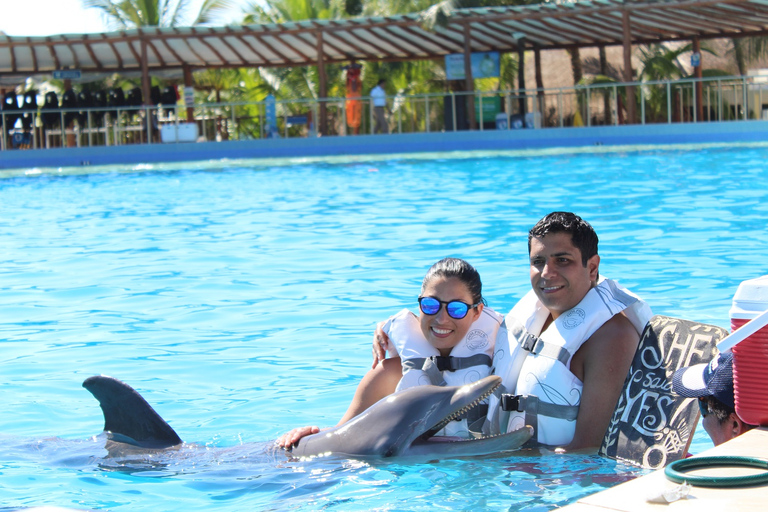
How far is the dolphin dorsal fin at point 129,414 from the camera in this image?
3.99m

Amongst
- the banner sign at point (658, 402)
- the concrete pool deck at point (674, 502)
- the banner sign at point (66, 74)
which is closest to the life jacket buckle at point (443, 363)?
the banner sign at point (658, 402)

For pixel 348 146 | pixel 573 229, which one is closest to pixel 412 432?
pixel 573 229

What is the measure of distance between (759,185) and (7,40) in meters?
17.5

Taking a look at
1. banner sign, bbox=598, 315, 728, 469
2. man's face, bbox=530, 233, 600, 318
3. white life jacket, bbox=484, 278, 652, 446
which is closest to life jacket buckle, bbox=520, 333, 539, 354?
white life jacket, bbox=484, 278, 652, 446

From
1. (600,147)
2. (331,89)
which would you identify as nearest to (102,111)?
(331,89)

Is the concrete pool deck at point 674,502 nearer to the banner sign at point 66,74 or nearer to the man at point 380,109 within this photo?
the man at point 380,109

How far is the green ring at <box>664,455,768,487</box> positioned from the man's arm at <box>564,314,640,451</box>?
3.94ft

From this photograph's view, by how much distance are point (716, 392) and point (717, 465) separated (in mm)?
463

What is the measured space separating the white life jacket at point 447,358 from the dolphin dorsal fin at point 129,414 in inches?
43.5

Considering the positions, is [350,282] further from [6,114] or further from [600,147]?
[6,114]

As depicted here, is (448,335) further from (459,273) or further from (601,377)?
(601,377)

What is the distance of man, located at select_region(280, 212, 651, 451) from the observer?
3.52 m

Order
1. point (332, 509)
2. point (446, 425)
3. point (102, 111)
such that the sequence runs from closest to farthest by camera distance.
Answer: point (332, 509)
point (446, 425)
point (102, 111)

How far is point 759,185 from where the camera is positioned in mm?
13016
